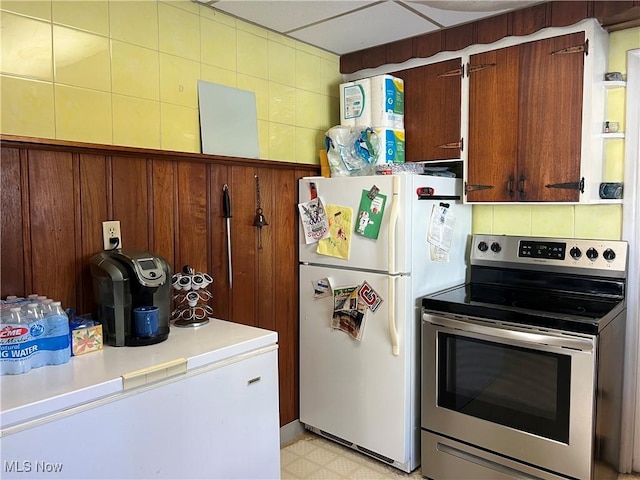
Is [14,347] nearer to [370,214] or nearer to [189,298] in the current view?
[189,298]

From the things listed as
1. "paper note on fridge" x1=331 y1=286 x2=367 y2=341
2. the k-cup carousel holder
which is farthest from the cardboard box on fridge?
the k-cup carousel holder

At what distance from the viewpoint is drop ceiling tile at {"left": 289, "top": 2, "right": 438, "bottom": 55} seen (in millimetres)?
2283

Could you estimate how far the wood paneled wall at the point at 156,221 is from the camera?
5.53 ft

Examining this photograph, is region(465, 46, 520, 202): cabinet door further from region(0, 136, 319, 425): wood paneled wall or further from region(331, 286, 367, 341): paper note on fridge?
region(0, 136, 319, 425): wood paneled wall

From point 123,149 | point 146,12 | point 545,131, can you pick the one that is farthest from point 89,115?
point 545,131

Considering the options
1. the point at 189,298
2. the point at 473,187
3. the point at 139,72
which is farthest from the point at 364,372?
the point at 139,72

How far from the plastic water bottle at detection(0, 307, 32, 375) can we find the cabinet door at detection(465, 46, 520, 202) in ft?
6.59

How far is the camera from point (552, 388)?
76.6 inches

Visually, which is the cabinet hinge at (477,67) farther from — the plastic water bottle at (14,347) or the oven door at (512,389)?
the plastic water bottle at (14,347)

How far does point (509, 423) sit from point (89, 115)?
2118 mm

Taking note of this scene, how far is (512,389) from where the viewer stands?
2.07m

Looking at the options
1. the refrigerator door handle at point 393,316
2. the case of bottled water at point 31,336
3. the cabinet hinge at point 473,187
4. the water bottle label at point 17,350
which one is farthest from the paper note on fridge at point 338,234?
the water bottle label at point 17,350

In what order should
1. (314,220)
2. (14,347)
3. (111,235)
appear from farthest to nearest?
(314,220), (111,235), (14,347)

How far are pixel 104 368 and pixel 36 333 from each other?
22 centimetres
